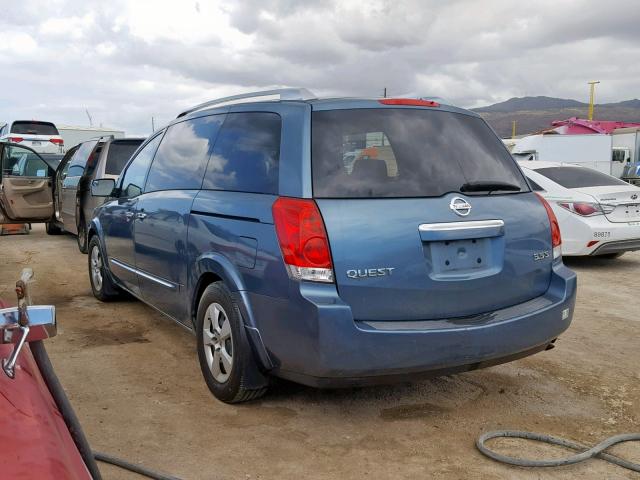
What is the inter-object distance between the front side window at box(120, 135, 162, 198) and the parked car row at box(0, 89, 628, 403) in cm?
111

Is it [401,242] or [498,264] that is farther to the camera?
[498,264]

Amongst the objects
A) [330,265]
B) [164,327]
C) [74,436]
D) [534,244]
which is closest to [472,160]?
[534,244]

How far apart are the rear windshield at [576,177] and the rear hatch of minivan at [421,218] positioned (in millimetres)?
5373

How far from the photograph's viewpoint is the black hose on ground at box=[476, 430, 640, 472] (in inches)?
120

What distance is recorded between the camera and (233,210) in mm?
3613

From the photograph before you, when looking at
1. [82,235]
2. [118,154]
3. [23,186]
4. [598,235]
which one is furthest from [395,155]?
[23,186]

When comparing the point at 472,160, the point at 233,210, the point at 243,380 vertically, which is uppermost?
the point at 472,160

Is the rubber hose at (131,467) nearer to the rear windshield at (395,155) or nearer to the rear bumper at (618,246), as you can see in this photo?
the rear windshield at (395,155)

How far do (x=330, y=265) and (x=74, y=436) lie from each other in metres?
1.64

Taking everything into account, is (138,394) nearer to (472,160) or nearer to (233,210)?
(233,210)

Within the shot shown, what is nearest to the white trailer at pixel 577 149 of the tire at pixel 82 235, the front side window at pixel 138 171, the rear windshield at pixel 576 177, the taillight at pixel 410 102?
the rear windshield at pixel 576 177

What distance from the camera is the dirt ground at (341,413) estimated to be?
10.1 ft

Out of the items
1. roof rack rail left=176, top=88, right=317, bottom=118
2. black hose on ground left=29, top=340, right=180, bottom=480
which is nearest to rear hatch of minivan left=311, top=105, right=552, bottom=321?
roof rack rail left=176, top=88, right=317, bottom=118

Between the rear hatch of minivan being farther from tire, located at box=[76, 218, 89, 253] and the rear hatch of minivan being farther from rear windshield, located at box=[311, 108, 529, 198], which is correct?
tire, located at box=[76, 218, 89, 253]
